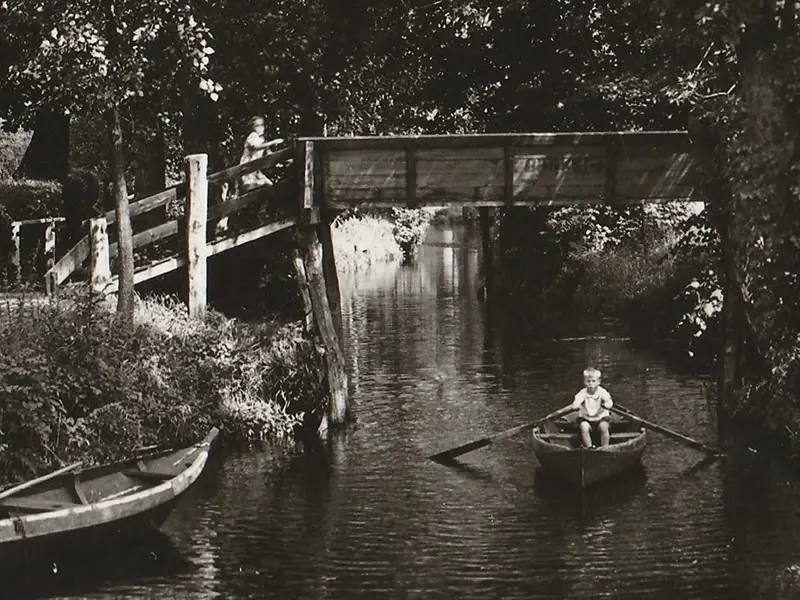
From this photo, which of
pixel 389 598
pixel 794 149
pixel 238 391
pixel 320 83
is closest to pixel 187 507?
pixel 238 391

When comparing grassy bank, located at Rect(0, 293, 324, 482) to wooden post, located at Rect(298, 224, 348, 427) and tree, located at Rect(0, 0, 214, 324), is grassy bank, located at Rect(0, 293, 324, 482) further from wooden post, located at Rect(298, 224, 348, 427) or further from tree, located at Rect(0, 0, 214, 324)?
tree, located at Rect(0, 0, 214, 324)

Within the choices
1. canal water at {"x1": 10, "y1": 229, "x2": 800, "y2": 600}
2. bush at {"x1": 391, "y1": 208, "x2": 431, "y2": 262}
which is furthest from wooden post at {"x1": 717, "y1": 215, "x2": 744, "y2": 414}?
bush at {"x1": 391, "y1": 208, "x2": 431, "y2": 262}

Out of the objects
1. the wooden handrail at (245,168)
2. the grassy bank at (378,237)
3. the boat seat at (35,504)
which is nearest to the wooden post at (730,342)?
the wooden handrail at (245,168)

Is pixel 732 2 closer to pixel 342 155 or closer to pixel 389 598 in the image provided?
pixel 342 155

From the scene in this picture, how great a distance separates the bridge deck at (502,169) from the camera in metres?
21.7

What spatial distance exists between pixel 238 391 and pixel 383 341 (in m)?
11.0

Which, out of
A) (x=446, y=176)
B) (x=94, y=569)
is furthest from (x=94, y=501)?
(x=446, y=176)

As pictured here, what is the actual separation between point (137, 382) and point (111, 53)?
456 cm

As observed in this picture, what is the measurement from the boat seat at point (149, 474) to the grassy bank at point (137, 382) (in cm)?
110

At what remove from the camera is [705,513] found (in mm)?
16109

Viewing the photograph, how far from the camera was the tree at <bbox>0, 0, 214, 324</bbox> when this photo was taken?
59.7ft

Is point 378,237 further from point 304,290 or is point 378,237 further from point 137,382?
point 137,382

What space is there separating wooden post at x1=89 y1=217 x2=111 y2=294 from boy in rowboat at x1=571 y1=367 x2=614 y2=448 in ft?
22.7

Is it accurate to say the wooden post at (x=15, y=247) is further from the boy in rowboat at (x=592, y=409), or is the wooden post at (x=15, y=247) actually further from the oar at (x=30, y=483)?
the boy in rowboat at (x=592, y=409)
